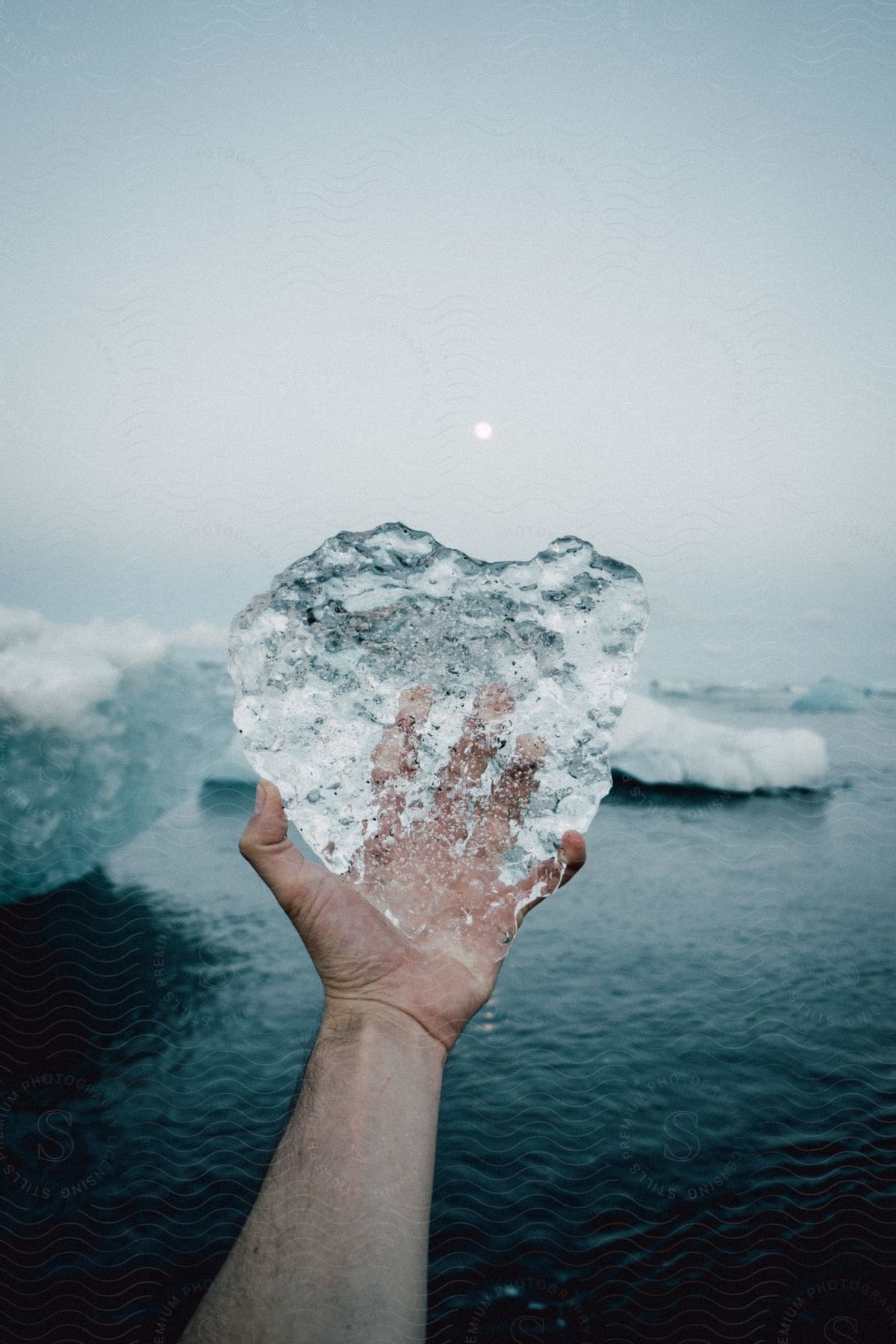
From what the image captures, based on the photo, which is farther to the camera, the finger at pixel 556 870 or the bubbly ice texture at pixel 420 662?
the bubbly ice texture at pixel 420 662

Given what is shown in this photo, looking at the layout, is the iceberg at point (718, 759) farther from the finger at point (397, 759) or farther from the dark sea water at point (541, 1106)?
the finger at point (397, 759)

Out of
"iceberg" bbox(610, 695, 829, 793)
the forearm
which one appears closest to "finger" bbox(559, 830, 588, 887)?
the forearm

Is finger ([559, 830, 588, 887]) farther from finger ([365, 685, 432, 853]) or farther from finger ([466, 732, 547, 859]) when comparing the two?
finger ([365, 685, 432, 853])

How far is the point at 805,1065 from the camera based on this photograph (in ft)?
14.4

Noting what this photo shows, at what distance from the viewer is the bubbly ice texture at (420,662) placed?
1591mm

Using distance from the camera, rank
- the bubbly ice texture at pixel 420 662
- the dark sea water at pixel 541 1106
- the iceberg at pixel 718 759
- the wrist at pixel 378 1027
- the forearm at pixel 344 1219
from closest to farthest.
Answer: the forearm at pixel 344 1219 → the wrist at pixel 378 1027 → the bubbly ice texture at pixel 420 662 → the dark sea water at pixel 541 1106 → the iceberg at pixel 718 759

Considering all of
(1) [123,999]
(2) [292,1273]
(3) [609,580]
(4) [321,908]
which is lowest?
(1) [123,999]

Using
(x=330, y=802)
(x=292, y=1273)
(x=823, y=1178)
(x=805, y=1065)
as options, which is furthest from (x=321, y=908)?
(x=805, y=1065)

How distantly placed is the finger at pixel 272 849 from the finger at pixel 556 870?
482 millimetres

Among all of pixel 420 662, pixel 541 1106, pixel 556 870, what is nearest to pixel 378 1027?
pixel 556 870

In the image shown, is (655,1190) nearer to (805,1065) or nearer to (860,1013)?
(805,1065)

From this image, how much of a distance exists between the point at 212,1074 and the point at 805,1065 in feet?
12.6

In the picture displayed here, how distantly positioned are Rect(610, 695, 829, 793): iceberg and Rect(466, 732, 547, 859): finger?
294 inches

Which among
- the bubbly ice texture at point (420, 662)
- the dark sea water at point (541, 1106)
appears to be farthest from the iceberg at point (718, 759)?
the bubbly ice texture at point (420, 662)
